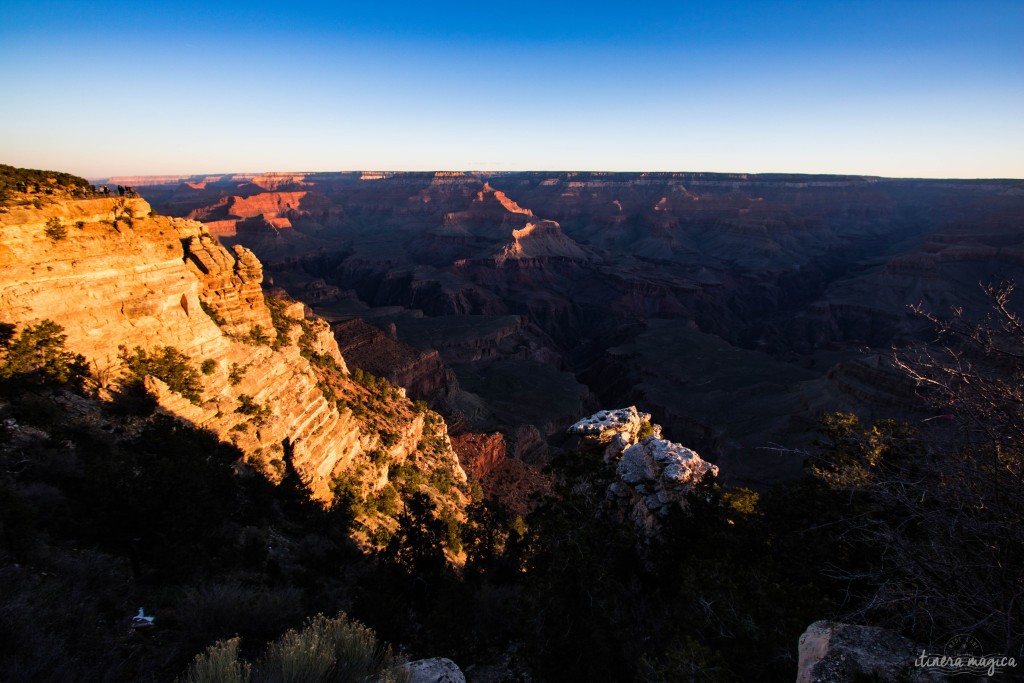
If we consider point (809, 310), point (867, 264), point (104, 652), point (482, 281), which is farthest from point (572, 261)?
point (104, 652)

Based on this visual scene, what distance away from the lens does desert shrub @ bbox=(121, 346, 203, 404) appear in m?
18.4

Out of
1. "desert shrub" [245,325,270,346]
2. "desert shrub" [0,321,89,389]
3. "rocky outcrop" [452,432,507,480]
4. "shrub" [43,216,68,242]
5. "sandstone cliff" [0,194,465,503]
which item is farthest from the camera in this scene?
"rocky outcrop" [452,432,507,480]

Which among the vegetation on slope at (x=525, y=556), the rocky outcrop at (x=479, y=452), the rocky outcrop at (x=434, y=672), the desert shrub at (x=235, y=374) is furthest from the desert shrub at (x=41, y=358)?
the rocky outcrop at (x=479, y=452)

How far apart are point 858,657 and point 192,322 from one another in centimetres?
2510

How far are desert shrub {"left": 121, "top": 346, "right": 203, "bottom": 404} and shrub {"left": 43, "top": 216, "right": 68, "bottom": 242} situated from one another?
14.7ft

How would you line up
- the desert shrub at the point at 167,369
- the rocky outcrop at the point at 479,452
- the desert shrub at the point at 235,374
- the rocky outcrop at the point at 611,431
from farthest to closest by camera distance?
the rocky outcrop at the point at 479,452 → the rocky outcrop at the point at 611,431 → the desert shrub at the point at 235,374 → the desert shrub at the point at 167,369

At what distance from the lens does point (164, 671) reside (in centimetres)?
911

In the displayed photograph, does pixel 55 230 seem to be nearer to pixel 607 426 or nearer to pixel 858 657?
pixel 607 426

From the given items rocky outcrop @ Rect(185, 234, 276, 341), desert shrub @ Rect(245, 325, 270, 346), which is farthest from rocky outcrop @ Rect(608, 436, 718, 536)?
rocky outcrop @ Rect(185, 234, 276, 341)

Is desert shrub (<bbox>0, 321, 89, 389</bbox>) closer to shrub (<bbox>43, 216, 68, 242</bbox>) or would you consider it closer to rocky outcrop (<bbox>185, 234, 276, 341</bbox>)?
shrub (<bbox>43, 216, 68, 242</bbox>)

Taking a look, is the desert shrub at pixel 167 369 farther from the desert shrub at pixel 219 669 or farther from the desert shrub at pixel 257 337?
the desert shrub at pixel 219 669

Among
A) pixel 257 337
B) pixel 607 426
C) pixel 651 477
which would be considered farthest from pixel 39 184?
pixel 651 477

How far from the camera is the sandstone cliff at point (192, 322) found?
54.4ft

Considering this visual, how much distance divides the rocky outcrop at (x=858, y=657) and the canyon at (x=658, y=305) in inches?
120
